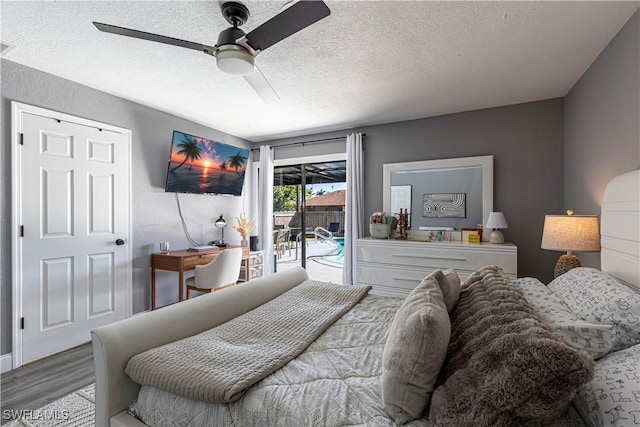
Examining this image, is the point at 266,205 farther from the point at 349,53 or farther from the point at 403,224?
the point at 349,53

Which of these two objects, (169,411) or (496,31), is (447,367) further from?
(496,31)

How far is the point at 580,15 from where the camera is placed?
177 centimetres

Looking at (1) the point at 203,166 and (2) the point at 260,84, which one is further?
(1) the point at 203,166

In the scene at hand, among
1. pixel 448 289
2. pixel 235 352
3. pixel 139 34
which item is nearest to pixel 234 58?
pixel 139 34

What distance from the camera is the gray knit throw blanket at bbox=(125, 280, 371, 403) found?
40.7 inches

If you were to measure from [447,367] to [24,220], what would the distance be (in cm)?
332

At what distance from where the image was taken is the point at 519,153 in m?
3.21

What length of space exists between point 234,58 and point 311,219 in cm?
343

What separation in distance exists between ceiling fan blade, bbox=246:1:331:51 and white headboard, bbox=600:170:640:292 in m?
1.92

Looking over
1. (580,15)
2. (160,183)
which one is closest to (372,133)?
(580,15)

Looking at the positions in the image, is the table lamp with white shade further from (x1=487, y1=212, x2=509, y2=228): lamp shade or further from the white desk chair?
the white desk chair

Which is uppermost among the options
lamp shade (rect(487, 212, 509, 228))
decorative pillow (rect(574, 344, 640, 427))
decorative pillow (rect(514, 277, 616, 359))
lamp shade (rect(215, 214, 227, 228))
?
lamp shade (rect(487, 212, 509, 228))

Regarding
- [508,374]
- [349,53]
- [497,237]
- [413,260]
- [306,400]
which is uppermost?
[349,53]

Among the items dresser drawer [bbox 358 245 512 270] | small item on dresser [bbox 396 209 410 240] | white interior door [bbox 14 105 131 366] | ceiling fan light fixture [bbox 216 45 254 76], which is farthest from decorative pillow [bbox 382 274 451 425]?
white interior door [bbox 14 105 131 366]
